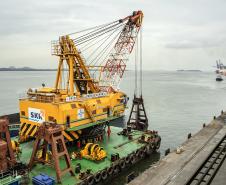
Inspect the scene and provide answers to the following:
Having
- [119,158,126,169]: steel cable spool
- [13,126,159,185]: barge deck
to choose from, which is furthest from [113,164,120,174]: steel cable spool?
[119,158,126,169]: steel cable spool

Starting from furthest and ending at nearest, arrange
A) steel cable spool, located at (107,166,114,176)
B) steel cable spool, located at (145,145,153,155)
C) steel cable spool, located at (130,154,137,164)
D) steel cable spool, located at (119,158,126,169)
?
1. steel cable spool, located at (145,145,153,155)
2. steel cable spool, located at (130,154,137,164)
3. steel cable spool, located at (119,158,126,169)
4. steel cable spool, located at (107,166,114,176)

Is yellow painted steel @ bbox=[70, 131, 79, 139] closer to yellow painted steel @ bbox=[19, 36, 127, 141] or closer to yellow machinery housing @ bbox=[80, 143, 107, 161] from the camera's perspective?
yellow painted steel @ bbox=[19, 36, 127, 141]

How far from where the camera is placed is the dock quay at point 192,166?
16156 mm

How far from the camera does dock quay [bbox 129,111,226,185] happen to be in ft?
53.0

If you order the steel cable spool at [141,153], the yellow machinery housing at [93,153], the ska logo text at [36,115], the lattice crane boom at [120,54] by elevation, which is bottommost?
the steel cable spool at [141,153]

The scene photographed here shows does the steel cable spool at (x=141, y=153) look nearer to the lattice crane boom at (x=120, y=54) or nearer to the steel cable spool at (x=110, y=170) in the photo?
the steel cable spool at (x=110, y=170)

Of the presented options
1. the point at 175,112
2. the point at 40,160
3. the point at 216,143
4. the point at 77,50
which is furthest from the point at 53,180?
the point at 175,112

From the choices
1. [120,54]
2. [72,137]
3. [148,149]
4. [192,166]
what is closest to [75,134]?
[72,137]

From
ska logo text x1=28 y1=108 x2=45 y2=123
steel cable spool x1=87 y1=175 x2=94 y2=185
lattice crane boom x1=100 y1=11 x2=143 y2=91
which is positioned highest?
lattice crane boom x1=100 y1=11 x2=143 y2=91

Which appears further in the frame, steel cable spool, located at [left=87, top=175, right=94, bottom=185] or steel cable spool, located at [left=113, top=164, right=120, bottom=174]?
steel cable spool, located at [left=113, top=164, right=120, bottom=174]

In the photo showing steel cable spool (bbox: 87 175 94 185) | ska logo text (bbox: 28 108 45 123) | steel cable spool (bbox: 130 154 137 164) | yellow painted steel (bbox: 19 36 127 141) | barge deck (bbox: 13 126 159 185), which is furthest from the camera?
steel cable spool (bbox: 130 154 137 164)

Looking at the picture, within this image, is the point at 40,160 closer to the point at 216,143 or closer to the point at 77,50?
the point at 77,50

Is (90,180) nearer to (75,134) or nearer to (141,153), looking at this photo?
(75,134)

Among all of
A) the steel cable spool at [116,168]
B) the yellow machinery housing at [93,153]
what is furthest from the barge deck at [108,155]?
the yellow machinery housing at [93,153]
